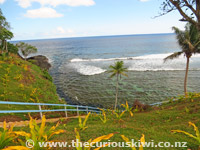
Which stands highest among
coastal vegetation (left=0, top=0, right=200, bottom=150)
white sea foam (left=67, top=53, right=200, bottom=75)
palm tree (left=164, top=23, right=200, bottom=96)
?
palm tree (left=164, top=23, right=200, bottom=96)

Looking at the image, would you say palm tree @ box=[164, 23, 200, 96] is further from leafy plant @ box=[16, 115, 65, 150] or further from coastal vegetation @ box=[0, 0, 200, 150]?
leafy plant @ box=[16, 115, 65, 150]

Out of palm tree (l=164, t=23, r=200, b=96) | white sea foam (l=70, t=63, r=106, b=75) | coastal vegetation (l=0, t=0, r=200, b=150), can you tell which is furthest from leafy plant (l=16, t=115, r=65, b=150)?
white sea foam (l=70, t=63, r=106, b=75)

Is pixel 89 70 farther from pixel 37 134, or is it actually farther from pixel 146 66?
pixel 37 134

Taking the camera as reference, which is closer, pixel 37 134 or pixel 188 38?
pixel 37 134

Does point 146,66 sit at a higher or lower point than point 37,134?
higher

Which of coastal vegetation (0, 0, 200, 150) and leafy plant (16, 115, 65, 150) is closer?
leafy plant (16, 115, 65, 150)

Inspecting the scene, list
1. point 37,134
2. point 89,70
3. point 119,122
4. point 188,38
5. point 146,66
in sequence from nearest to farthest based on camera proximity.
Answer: point 37,134 → point 119,122 → point 188,38 → point 89,70 → point 146,66

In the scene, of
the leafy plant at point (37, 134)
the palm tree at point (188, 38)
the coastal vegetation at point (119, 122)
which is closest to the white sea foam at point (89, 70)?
the coastal vegetation at point (119, 122)

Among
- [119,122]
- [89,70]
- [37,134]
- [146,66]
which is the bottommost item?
[119,122]

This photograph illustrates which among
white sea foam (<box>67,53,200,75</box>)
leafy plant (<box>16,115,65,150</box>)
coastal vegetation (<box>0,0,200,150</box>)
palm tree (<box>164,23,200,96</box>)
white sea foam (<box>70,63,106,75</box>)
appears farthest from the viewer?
white sea foam (<box>67,53,200,75</box>)

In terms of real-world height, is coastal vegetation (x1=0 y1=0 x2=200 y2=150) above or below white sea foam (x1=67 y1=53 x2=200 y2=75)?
below

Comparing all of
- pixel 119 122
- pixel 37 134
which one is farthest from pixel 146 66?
pixel 37 134

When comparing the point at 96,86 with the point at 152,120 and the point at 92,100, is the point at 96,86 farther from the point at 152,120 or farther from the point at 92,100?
the point at 152,120

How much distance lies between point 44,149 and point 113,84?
24251mm
